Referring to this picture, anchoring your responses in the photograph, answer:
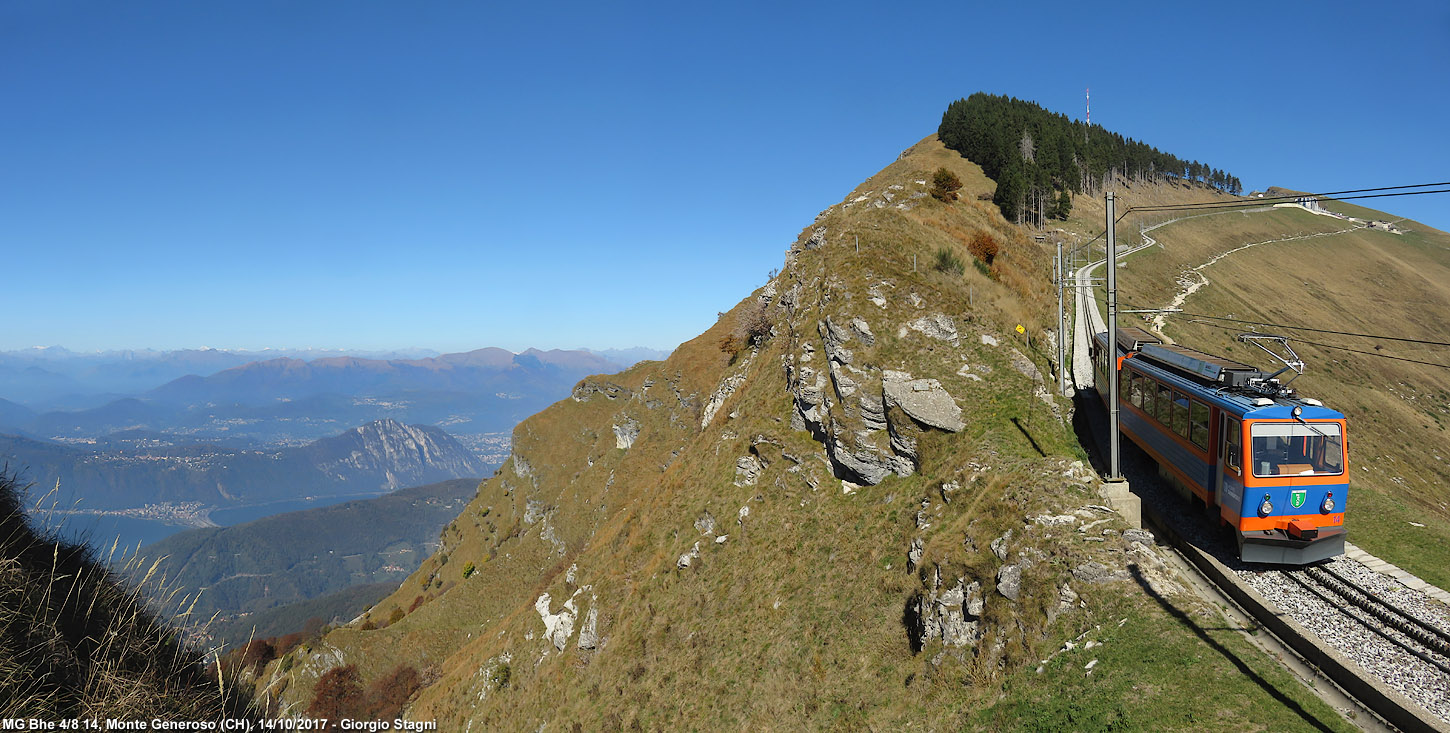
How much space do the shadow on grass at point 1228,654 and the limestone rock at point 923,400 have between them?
12653 millimetres

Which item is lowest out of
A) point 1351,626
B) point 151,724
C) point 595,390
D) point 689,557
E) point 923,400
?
point 689,557

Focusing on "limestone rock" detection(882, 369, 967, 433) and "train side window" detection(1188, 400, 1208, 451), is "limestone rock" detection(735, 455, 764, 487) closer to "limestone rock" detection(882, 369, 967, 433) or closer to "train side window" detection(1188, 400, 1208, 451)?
"limestone rock" detection(882, 369, 967, 433)

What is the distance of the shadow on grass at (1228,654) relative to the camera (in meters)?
11.9

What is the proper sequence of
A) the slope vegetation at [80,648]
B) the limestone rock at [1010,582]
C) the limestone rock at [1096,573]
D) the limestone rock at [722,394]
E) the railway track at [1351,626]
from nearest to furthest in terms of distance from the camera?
the slope vegetation at [80,648] → the railway track at [1351,626] → the limestone rock at [1096,573] → the limestone rock at [1010,582] → the limestone rock at [722,394]

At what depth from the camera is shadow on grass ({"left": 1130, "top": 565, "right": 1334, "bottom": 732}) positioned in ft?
39.0

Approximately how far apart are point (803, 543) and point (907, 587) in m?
7.74

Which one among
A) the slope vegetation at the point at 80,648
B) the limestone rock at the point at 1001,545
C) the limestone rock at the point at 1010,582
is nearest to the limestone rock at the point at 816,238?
the limestone rock at the point at 1001,545

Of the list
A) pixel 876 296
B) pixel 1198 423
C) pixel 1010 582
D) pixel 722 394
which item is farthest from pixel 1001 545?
pixel 722 394

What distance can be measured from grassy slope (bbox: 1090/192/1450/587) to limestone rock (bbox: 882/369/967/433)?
1409 centimetres

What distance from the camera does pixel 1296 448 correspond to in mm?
17297

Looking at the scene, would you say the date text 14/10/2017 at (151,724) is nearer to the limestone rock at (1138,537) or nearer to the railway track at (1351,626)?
the railway track at (1351,626)

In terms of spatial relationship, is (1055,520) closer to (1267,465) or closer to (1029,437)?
(1267,465)

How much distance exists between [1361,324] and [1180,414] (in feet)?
264

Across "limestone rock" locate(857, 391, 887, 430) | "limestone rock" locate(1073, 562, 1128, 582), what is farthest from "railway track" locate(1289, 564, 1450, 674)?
"limestone rock" locate(857, 391, 887, 430)
